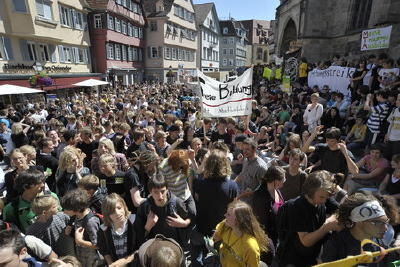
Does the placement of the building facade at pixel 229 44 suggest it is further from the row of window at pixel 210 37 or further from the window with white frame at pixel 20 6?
the window with white frame at pixel 20 6

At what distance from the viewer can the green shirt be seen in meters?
3.08

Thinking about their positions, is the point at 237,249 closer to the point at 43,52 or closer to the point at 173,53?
the point at 43,52

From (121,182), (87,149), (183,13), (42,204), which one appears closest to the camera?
(42,204)

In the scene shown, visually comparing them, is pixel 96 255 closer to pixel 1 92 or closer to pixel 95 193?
pixel 95 193

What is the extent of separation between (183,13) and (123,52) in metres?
14.9

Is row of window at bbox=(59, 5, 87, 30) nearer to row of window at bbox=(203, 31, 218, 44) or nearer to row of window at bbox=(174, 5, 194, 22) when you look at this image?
row of window at bbox=(174, 5, 194, 22)

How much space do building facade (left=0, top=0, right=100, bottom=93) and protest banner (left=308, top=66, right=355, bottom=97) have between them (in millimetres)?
17392

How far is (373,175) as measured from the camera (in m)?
4.23

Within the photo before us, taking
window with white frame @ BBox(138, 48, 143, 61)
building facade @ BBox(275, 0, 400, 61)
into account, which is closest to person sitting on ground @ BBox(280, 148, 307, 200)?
building facade @ BBox(275, 0, 400, 61)

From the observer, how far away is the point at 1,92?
44.0ft

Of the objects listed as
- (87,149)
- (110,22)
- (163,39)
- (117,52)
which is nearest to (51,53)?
(110,22)

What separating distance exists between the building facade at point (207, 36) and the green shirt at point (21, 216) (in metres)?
49.1

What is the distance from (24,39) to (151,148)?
1877 centimetres

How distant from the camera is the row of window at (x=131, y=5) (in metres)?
30.0
